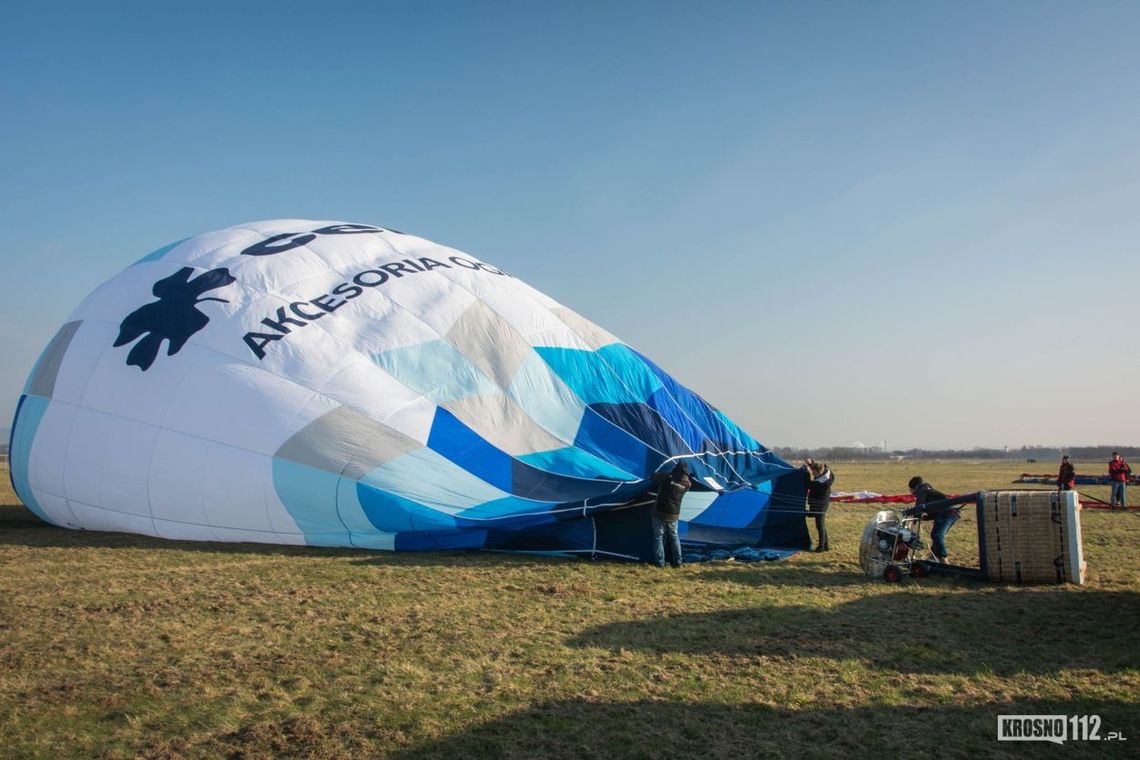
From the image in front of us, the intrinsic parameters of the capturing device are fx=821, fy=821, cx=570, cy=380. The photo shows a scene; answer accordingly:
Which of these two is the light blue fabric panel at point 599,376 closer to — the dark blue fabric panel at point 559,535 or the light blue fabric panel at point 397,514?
the dark blue fabric panel at point 559,535

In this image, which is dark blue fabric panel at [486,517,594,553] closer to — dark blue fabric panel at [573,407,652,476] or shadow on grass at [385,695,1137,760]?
dark blue fabric panel at [573,407,652,476]

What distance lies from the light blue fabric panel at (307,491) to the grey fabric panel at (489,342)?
222 centimetres

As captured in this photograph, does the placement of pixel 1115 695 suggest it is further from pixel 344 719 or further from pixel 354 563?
pixel 354 563

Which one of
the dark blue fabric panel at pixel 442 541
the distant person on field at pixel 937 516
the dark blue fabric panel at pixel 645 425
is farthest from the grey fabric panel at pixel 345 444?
the distant person on field at pixel 937 516

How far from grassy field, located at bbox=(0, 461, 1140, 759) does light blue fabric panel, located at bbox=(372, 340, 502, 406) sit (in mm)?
2176

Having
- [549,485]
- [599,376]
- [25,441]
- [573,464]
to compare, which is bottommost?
[549,485]

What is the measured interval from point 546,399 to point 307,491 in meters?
2.94

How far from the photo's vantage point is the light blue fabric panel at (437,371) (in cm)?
938

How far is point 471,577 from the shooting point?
7488mm

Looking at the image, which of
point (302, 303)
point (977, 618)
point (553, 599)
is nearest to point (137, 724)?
point (553, 599)

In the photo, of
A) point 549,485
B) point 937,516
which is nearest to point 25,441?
point 549,485

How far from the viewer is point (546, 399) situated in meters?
9.93

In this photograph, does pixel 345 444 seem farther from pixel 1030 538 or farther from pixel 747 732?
pixel 1030 538

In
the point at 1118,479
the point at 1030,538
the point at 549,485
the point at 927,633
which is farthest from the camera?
the point at 1118,479
